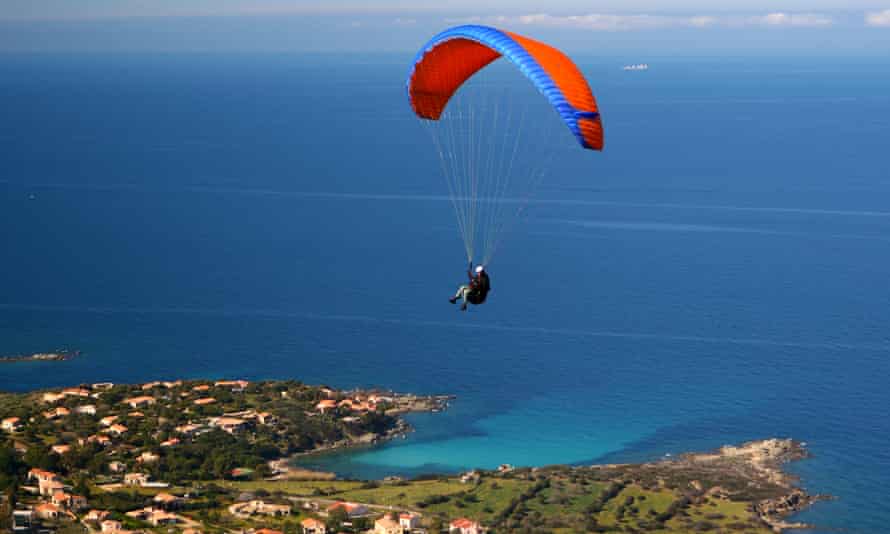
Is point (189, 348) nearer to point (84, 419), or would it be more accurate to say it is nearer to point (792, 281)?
point (84, 419)

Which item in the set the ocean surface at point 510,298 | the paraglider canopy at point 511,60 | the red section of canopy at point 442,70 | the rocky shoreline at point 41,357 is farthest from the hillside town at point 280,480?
the paraglider canopy at point 511,60

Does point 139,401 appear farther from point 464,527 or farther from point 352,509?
point 464,527

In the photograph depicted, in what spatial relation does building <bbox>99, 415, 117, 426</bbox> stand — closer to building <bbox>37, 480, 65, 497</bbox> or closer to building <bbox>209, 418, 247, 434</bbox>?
building <bbox>209, 418, 247, 434</bbox>

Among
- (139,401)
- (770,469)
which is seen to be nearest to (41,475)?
(139,401)

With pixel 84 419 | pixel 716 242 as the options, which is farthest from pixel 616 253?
pixel 84 419

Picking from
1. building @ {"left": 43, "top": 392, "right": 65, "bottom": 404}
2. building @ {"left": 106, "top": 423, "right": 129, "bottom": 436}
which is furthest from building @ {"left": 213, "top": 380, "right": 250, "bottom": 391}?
building @ {"left": 106, "top": 423, "right": 129, "bottom": 436}

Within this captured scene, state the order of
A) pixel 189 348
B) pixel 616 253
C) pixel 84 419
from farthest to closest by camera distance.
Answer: pixel 616 253
pixel 189 348
pixel 84 419
